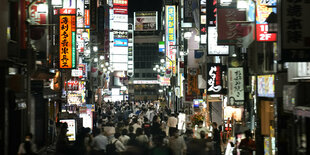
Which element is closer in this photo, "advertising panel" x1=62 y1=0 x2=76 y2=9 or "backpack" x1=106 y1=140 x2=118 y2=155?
"backpack" x1=106 y1=140 x2=118 y2=155

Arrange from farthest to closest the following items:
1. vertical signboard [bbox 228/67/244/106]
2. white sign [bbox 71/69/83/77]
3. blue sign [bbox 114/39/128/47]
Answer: blue sign [bbox 114/39/128/47], white sign [bbox 71/69/83/77], vertical signboard [bbox 228/67/244/106]

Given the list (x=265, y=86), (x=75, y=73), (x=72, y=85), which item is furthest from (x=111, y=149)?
(x=75, y=73)

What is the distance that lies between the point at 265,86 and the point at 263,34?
2676 millimetres

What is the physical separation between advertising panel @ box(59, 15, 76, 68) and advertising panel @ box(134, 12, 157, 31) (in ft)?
235

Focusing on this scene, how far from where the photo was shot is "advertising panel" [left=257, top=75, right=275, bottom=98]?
44.8 feet

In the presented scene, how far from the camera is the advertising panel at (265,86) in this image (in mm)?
13652

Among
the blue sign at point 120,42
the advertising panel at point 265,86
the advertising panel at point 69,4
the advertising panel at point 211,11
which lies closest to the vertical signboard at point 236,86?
the advertising panel at point 265,86

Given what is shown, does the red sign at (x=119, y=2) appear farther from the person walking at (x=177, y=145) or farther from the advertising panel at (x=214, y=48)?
the person walking at (x=177, y=145)

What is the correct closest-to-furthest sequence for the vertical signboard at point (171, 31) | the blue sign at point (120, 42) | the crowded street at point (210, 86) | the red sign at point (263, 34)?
the crowded street at point (210, 86)
the red sign at point (263, 34)
the vertical signboard at point (171, 31)
the blue sign at point (120, 42)

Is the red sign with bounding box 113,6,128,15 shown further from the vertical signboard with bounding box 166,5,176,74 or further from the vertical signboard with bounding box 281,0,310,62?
the vertical signboard with bounding box 281,0,310,62

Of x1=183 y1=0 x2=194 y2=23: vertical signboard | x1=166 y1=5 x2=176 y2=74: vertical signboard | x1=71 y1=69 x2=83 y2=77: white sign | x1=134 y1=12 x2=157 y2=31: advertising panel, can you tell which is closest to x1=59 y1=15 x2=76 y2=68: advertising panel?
x1=71 y1=69 x2=83 y2=77: white sign

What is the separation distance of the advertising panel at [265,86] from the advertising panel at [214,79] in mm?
4131

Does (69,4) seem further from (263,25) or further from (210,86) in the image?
(263,25)

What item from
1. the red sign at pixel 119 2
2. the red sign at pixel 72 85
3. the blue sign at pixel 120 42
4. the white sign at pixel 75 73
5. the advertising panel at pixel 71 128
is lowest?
the advertising panel at pixel 71 128
